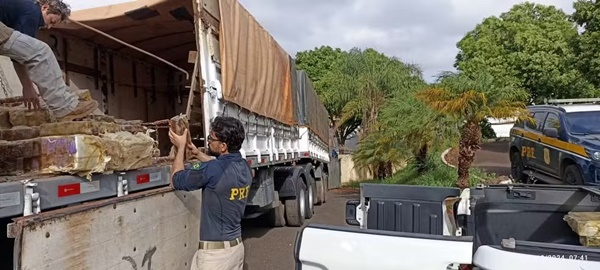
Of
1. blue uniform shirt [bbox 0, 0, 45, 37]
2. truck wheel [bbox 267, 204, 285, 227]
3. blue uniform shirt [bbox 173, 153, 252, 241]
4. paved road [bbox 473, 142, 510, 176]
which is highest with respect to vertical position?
blue uniform shirt [bbox 0, 0, 45, 37]

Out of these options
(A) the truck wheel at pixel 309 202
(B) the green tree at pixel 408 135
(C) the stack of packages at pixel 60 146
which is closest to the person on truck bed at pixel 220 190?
(C) the stack of packages at pixel 60 146

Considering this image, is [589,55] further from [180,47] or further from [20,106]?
[20,106]

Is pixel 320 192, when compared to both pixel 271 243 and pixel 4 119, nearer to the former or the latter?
pixel 271 243

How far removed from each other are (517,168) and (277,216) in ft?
21.9

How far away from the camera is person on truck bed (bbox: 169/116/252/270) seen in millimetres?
4035

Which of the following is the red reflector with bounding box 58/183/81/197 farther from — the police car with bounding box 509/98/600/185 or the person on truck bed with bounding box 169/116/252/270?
the police car with bounding box 509/98/600/185

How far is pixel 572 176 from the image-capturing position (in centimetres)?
1026

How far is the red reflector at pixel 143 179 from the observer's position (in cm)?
399

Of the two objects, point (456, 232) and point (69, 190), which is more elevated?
point (69, 190)

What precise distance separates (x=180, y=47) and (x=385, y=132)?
9387 millimetres

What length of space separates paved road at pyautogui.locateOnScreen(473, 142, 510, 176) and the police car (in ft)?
17.2

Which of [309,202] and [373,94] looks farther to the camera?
[373,94]

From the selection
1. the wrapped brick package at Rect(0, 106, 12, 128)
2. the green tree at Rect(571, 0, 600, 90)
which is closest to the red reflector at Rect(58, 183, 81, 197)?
the wrapped brick package at Rect(0, 106, 12, 128)

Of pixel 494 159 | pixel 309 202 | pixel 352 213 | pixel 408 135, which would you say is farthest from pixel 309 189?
pixel 494 159
